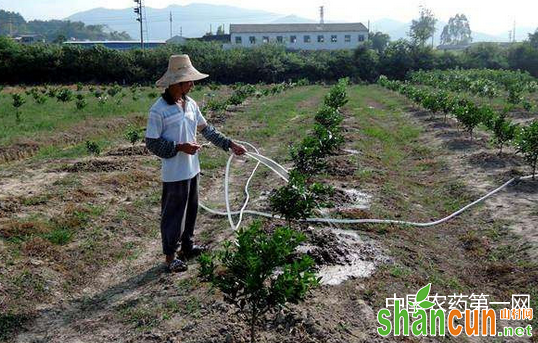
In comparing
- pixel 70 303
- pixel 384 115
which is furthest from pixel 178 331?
pixel 384 115

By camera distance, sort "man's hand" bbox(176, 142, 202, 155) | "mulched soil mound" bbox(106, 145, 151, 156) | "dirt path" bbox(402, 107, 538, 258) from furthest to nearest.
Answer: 1. "mulched soil mound" bbox(106, 145, 151, 156)
2. "dirt path" bbox(402, 107, 538, 258)
3. "man's hand" bbox(176, 142, 202, 155)

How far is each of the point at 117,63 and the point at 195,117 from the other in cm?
4277

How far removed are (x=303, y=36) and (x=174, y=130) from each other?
6996 cm

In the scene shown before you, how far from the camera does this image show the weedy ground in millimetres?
4062

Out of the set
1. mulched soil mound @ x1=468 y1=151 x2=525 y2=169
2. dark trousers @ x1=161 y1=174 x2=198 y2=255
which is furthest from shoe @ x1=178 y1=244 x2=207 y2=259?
mulched soil mound @ x1=468 y1=151 x2=525 y2=169

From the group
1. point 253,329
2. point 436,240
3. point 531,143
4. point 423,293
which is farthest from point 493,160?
point 253,329

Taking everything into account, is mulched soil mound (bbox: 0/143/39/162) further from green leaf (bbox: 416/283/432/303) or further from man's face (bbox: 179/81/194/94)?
green leaf (bbox: 416/283/432/303)

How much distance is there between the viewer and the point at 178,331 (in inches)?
152

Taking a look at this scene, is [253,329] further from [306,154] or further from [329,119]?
[329,119]

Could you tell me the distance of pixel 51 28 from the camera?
180 meters

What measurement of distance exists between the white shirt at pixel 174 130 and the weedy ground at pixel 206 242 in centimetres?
97

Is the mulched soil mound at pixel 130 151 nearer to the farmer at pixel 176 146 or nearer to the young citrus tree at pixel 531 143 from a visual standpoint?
the farmer at pixel 176 146

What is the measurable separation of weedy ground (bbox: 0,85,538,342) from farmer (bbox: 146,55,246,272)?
0.47 m

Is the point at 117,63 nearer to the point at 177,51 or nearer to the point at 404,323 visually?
the point at 177,51
